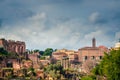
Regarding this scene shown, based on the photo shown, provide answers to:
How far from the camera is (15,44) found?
585 ft

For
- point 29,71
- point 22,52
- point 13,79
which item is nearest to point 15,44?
point 22,52

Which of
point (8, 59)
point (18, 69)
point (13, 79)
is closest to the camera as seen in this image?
point (13, 79)

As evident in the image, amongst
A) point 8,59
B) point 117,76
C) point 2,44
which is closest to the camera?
point 117,76

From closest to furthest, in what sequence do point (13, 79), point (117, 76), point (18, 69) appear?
1. point (117, 76)
2. point (13, 79)
3. point (18, 69)

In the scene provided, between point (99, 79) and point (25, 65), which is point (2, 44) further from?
point (99, 79)

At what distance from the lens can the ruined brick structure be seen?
171887 mm

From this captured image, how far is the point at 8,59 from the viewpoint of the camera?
147 meters

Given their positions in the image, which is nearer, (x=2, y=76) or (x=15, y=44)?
(x=2, y=76)

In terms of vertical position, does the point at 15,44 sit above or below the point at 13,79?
above

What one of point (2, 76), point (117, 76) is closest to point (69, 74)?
point (2, 76)

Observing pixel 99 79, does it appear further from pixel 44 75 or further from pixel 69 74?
pixel 69 74

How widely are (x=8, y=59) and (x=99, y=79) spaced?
73615 millimetres

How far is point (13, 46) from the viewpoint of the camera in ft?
580

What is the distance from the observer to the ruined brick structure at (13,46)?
564 feet
